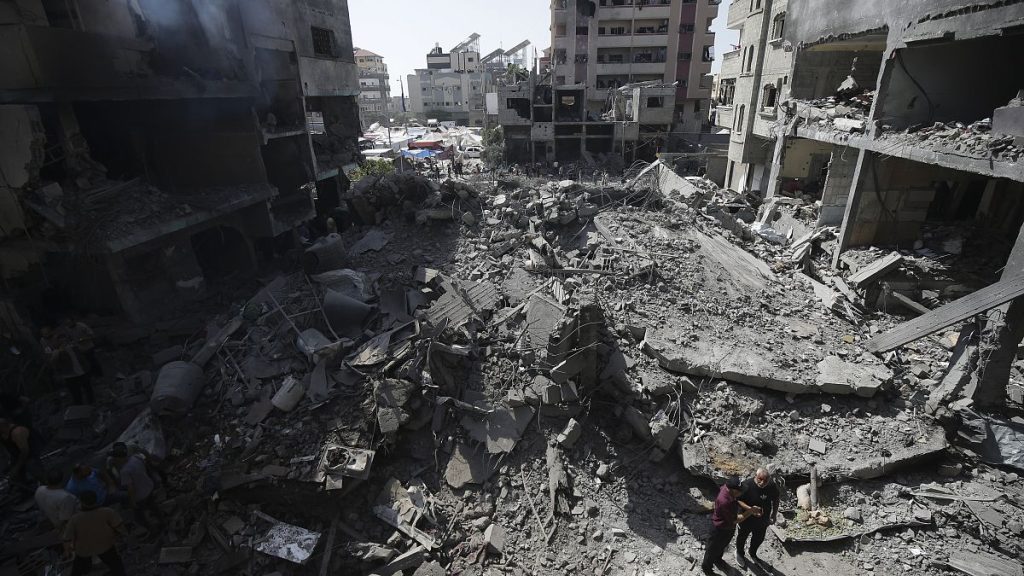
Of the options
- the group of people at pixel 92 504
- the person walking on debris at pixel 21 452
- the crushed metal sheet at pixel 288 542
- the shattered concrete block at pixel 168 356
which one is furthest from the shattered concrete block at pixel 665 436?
the shattered concrete block at pixel 168 356

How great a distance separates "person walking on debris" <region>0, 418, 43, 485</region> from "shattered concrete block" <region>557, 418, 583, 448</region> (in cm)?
750

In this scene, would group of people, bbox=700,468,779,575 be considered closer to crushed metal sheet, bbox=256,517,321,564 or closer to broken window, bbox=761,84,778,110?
crushed metal sheet, bbox=256,517,321,564

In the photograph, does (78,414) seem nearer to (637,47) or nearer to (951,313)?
(951,313)

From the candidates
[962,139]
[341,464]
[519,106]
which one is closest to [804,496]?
[341,464]

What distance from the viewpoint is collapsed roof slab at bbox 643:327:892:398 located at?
8188 millimetres

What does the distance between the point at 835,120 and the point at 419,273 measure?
13726 millimetres

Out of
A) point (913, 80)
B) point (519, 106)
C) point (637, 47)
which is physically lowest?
point (519, 106)

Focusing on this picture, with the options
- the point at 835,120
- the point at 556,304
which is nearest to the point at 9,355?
the point at 556,304

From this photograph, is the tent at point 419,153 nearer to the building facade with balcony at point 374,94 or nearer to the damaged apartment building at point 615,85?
the damaged apartment building at point 615,85

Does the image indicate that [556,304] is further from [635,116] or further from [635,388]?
[635,116]

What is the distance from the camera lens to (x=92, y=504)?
5.41m

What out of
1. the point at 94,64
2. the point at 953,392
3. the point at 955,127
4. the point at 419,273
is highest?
the point at 94,64

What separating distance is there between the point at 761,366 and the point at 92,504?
9781 millimetres

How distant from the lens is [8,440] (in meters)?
6.90
